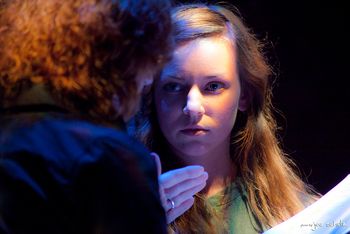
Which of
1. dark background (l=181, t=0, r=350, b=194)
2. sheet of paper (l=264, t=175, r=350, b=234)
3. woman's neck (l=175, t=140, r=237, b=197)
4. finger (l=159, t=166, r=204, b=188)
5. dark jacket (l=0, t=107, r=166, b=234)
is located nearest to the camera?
dark jacket (l=0, t=107, r=166, b=234)

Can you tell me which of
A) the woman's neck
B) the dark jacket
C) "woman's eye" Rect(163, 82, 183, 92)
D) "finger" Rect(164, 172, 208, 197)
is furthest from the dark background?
the dark jacket

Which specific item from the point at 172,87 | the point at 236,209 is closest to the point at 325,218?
the point at 236,209

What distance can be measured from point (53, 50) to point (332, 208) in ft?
2.75

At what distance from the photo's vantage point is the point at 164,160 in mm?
1514

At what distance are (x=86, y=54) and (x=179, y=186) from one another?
473 millimetres

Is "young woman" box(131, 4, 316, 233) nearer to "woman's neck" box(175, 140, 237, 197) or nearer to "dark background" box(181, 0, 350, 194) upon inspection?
"woman's neck" box(175, 140, 237, 197)

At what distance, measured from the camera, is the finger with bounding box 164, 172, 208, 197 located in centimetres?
121

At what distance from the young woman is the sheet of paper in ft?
0.36

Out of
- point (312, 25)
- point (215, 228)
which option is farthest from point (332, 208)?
point (312, 25)

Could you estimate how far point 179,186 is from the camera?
1.22m

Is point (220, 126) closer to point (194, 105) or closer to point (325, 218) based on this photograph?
point (194, 105)

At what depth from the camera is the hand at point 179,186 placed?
1193mm

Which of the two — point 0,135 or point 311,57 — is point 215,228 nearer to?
point 0,135

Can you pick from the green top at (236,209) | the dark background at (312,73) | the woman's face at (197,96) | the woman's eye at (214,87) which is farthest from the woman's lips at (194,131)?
the dark background at (312,73)
